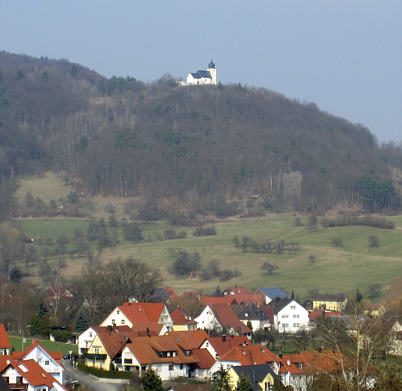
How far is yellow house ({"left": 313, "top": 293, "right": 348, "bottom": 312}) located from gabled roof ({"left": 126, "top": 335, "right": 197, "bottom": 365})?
36.4 meters

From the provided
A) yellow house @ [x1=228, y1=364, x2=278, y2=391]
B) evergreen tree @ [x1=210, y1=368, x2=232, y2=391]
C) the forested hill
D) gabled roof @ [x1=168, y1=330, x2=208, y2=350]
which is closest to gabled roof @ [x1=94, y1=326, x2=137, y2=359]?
gabled roof @ [x1=168, y1=330, x2=208, y2=350]

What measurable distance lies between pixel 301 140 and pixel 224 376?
158 metres

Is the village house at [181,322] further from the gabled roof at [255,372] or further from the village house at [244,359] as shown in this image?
the gabled roof at [255,372]

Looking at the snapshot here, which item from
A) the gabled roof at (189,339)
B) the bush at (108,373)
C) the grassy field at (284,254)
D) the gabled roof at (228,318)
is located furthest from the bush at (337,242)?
the bush at (108,373)

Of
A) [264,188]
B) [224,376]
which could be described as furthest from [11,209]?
[224,376]

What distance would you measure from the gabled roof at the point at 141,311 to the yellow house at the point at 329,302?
26300mm

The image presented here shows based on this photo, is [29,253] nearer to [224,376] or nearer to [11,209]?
[11,209]

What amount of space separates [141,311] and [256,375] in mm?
16685

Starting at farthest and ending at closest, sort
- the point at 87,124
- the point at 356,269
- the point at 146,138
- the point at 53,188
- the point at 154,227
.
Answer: the point at 87,124
the point at 146,138
the point at 53,188
the point at 154,227
the point at 356,269

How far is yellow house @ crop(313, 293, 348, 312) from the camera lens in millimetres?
80125

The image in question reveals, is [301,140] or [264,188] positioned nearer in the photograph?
[264,188]

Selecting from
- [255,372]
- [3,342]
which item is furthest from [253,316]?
[255,372]

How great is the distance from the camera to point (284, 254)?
109 metres

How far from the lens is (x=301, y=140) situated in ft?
628
